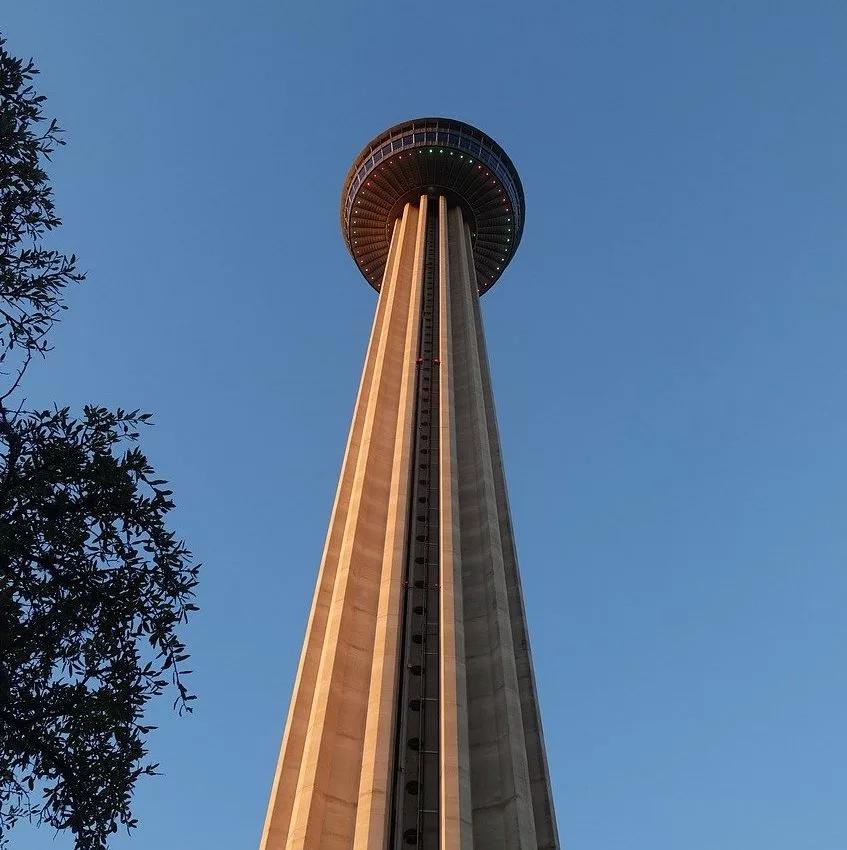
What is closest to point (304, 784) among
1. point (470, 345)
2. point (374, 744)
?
point (374, 744)

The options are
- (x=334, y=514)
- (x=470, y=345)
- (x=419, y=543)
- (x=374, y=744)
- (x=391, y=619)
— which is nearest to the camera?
(x=374, y=744)

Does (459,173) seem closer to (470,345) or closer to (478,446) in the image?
(470,345)

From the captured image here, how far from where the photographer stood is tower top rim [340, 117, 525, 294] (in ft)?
175

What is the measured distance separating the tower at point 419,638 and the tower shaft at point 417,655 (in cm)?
4

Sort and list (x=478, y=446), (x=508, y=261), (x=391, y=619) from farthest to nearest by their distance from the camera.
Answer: (x=508, y=261) → (x=478, y=446) → (x=391, y=619)

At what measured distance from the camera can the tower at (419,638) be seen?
18422 millimetres

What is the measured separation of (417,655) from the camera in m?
23.0

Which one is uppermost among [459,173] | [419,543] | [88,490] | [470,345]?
[459,173]

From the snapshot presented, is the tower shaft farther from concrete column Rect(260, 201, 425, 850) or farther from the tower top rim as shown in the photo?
the tower top rim

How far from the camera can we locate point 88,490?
25.9ft

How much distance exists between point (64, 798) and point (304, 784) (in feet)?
38.5

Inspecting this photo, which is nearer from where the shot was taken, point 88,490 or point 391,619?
point 88,490

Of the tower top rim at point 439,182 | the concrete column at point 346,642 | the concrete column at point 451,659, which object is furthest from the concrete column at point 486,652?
the tower top rim at point 439,182

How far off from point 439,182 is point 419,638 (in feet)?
119
